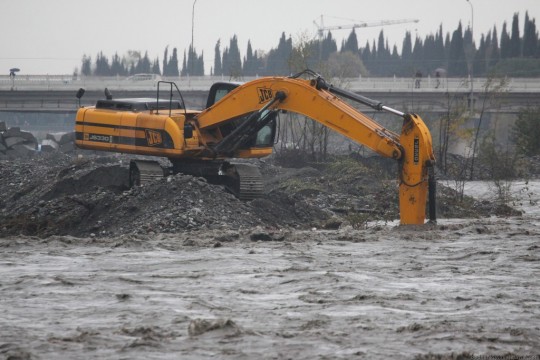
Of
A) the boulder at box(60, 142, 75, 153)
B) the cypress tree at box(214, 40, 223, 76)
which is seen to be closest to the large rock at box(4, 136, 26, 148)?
the boulder at box(60, 142, 75, 153)

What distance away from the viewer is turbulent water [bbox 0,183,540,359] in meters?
12.8

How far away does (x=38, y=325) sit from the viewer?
553 inches

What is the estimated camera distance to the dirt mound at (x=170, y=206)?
959 inches

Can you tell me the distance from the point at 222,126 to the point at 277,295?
12.2 meters

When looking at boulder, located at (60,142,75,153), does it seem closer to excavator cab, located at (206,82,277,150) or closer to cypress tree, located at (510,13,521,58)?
excavator cab, located at (206,82,277,150)

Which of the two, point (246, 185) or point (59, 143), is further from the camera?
point (59, 143)

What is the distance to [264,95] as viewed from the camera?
1035 inches

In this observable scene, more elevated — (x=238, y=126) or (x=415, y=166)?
(x=238, y=126)

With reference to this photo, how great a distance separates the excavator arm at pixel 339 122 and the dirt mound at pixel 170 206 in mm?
1797

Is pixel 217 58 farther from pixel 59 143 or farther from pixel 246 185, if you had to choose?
pixel 246 185

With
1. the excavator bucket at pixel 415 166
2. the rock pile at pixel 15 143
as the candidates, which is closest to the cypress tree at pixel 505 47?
the rock pile at pixel 15 143

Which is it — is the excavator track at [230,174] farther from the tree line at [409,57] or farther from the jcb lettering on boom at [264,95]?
the tree line at [409,57]

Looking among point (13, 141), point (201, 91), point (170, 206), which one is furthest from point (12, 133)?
point (170, 206)

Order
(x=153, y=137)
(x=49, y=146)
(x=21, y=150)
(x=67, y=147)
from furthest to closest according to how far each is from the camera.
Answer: (x=49, y=146)
(x=67, y=147)
(x=21, y=150)
(x=153, y=137)
